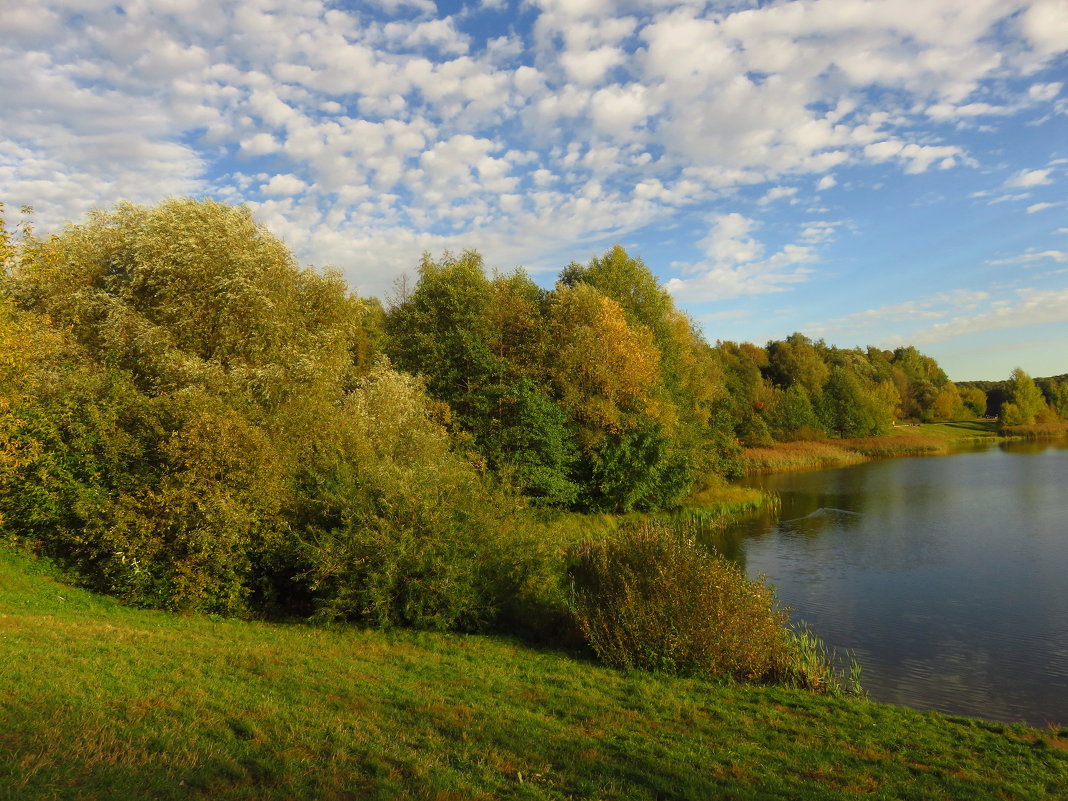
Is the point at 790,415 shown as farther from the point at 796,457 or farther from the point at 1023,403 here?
the point at 1023,403

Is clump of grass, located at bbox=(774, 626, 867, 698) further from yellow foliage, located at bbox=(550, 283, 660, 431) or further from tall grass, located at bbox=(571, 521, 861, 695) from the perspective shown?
yellow foliage, located at bbox=(550, 283, 660, 431)

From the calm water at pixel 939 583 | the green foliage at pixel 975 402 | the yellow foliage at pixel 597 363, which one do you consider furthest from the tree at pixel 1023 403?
the yellow foliage at pixel 597 363

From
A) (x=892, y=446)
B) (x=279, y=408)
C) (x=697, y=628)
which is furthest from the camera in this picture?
(x=892, y=446)

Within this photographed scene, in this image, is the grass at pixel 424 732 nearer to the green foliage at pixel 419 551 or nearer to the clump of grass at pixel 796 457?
the green foliage at pixel 419 551

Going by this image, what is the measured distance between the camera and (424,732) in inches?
337

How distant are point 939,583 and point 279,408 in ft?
72.5

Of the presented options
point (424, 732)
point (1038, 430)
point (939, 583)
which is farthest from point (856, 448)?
point (424, 732)

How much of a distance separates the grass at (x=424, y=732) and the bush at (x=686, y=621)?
790 mm

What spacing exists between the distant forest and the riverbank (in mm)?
24420

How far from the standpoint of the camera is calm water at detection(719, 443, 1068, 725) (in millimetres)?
13578

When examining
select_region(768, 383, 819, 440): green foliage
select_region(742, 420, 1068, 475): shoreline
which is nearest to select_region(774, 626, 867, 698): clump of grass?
select_region(742, 420, 1068, 475): shoreline

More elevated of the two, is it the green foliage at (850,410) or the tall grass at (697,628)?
the green foliage at (850,410)

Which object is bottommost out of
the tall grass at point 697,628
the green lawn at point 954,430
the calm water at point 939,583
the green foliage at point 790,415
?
the calm water at point 939,583

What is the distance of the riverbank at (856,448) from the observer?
61.8 meters
